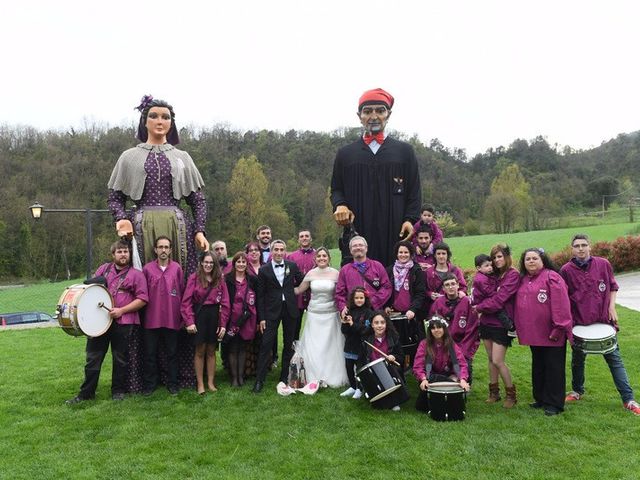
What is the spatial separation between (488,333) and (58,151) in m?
44.0

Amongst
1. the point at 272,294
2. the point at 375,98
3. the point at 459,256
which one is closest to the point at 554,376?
the point at 272,294

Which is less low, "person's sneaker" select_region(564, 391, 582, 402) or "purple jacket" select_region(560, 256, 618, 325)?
"purple jacket" select_region(560, 256, 618, 325)

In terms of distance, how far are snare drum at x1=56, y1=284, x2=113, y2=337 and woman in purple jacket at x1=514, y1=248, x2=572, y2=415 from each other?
13.4ft

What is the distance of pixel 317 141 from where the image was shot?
5984 cm

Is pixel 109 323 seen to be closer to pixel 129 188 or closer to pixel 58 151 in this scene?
pixel 129 188

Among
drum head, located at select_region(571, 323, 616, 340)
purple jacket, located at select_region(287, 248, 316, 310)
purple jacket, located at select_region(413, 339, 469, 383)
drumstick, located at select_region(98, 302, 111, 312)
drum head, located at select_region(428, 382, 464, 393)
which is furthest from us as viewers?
purple jacket, located at select_region(287, 248, 316, 310)

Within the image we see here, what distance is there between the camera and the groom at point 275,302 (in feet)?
20.1

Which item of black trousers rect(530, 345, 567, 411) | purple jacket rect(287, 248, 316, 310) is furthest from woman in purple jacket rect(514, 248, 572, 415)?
purple jacket rect(287, 248, 316, 310)

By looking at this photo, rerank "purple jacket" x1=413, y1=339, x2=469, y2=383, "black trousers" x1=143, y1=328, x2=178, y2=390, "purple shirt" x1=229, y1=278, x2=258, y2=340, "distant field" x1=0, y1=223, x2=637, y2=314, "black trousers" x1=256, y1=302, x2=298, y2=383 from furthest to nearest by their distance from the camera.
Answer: "distant field" x1=0, y1=223, x2=637, y2=314, "purple shirt" x1=229, y1=278, x2=258, y2=340, "black trousers" x1=256, y1=302, x2=298, y2=383, "black trousers" x1=143, y1=328, x2=178, y2=390, "purple jacket" x1=413, y1=339, x2=469, y2=383

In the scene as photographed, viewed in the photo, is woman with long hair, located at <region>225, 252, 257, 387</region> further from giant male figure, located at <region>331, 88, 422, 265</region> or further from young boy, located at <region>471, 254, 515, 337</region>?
young boy, located at <region>471, 254, 515, 337</region>

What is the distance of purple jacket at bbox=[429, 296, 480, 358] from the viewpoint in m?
5.62

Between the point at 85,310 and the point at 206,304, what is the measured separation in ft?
4.03

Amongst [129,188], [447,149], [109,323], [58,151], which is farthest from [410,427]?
[447,149]

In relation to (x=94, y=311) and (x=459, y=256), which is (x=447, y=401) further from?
(x=459, y=256)
